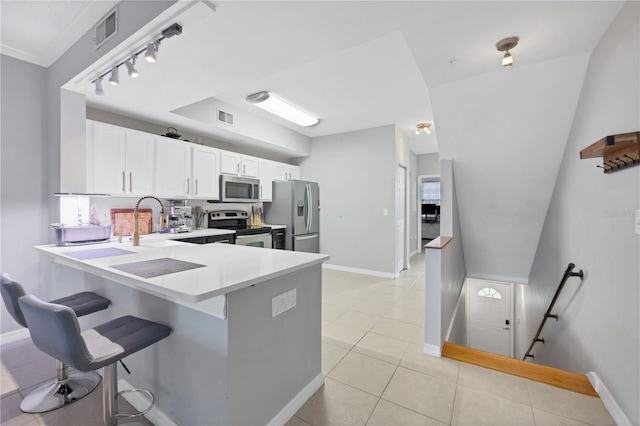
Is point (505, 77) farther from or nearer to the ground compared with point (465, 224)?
farther from the ground

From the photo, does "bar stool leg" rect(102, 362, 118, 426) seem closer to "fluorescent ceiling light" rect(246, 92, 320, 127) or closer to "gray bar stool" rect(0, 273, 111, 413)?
"gray bar stool" rect(0, 273, 111, 413)

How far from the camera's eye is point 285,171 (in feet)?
18.2

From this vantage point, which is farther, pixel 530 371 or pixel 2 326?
pixel 2 326

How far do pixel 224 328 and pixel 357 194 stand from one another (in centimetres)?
425

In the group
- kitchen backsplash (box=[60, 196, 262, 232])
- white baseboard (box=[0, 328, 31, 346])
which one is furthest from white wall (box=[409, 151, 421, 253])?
white baseboard (box=[0, 328, 31, 346])

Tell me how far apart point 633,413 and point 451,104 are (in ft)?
8.64

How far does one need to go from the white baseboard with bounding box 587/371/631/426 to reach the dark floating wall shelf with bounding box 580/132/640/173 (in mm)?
1459

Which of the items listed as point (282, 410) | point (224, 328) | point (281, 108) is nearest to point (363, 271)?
point (281, 108)

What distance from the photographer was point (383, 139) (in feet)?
16.3

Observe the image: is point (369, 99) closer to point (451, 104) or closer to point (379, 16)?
point (451, 104)

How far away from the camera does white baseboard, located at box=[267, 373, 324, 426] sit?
1.60 metres

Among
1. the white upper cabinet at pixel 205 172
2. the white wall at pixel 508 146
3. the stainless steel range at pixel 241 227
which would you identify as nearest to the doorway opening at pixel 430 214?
the white wall at pixel 508 146

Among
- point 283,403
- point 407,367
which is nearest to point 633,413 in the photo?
point 407,367

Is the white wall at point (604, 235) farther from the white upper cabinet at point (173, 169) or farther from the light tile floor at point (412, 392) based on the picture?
the white upper cabinet at point (173, 169)
